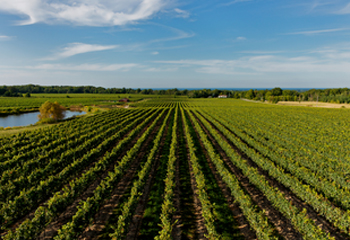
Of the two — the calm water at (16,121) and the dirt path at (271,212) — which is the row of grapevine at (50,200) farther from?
the calm water at (16,121)

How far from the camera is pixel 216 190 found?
37.6 feet

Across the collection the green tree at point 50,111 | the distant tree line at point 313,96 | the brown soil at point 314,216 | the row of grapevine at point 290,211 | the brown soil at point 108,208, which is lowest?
the brown soil at point 108,208

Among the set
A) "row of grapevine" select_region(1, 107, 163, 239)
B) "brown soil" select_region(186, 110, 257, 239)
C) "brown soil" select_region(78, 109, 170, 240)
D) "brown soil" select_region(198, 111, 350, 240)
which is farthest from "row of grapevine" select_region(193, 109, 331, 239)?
"row of grapevine" select_region(1, 107, 163, 239)

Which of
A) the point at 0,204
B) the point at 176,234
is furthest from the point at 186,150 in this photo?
the point at 0,204

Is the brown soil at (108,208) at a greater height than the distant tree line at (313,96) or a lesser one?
lesser

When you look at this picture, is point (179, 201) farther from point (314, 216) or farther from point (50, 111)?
point (50, 111)

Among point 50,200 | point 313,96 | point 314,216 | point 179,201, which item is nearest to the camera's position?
point 50,200

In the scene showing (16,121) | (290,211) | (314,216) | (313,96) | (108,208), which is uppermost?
(313,96)

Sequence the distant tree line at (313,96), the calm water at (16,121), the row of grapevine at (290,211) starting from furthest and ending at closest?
the distant tree line at (313,96) < the calm water at (16,121) < the row of grapevine at (290,211)

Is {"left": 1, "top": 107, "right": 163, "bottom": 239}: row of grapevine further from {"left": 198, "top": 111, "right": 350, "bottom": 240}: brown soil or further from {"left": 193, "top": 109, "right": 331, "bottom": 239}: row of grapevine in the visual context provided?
{"left": 198, "top": 111, "right": 350, "bottom": 240}: brown soil

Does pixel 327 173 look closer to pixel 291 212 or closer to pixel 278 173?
pixel 278 173

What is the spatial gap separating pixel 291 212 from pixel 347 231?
7.80 feet

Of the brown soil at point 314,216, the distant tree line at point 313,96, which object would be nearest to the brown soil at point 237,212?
the brown soil at point 314,216

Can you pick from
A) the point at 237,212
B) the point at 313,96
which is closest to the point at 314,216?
the point at 237,212
